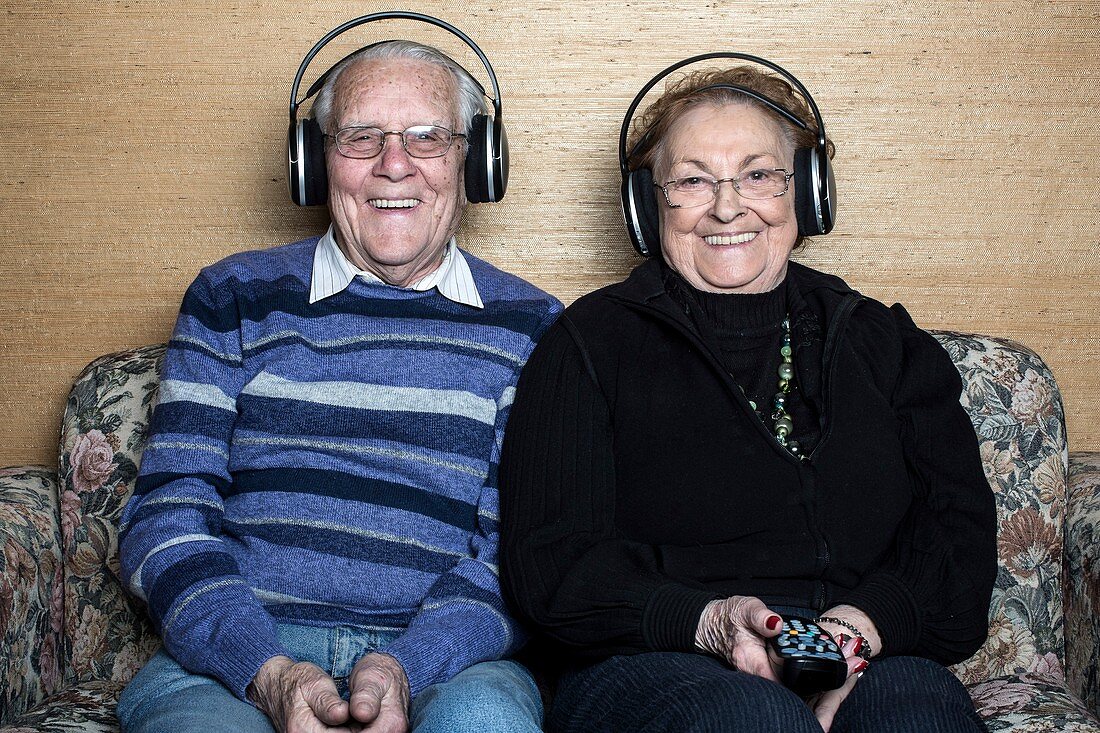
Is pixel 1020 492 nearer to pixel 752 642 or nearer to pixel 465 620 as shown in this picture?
pixel 752 642

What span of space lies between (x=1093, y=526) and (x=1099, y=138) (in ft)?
2.96

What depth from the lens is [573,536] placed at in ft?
4.99

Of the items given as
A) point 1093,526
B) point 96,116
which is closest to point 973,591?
point 1093,526

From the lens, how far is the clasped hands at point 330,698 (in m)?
1.25

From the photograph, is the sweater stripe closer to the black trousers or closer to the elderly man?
the elderly man

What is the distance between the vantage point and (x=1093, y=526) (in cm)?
176

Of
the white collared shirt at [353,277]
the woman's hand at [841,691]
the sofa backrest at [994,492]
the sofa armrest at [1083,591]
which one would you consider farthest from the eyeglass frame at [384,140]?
the sofa armrest at [1083,591]

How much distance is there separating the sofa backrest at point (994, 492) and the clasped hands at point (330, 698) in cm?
58

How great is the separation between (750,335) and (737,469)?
253mm

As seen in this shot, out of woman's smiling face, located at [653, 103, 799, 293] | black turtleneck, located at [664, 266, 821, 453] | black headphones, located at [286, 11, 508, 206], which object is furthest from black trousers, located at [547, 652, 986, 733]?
black headphones, located at [286, 11, 508, 206]

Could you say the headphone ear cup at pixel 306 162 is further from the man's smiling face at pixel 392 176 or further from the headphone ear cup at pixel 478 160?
the headphone ear cup at pixel 478 160

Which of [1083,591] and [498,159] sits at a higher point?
[498,159]

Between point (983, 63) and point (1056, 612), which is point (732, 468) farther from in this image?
point (983, 63)

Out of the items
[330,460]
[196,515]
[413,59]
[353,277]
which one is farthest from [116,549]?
[413,59]
